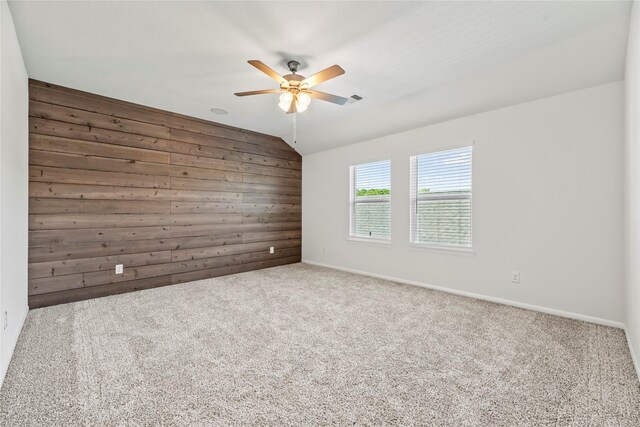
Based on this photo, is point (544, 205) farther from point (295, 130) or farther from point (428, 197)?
point (295, 130)

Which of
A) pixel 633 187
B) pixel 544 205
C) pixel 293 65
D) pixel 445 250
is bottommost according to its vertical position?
pixel 445 250

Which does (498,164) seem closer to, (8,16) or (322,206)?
(322,206)

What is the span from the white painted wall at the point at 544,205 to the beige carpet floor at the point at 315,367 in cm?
36

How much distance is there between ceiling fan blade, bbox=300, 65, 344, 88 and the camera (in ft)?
7.51

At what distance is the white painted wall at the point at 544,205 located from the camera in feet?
8.87

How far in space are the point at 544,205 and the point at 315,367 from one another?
2.89 metres

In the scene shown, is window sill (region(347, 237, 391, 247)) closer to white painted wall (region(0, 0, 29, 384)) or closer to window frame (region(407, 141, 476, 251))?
window frame (region(407, 141, 476, 251))

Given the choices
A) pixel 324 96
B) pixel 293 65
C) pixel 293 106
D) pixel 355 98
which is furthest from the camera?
pixel 355 98

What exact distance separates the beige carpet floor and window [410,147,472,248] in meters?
0.98

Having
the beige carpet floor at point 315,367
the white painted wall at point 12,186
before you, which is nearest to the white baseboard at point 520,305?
the beige carpet floor at point 315,367

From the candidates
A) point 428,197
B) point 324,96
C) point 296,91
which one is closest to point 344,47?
point 324,96

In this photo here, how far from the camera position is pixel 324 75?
7.99ft

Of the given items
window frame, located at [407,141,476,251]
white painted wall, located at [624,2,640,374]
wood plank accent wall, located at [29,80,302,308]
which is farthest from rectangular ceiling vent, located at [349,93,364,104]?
white painted wall, located at [624,2,640,374]

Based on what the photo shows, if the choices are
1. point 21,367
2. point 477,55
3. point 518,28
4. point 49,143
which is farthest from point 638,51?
point 49,143
